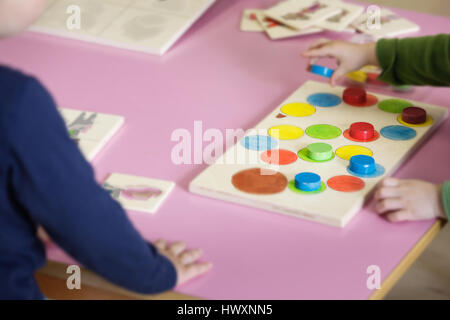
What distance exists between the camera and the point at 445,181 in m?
0.92

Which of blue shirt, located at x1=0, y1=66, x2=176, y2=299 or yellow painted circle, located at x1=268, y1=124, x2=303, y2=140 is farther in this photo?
yellow painted circle, located at x1=268, y1=124, x2=303, y2=140

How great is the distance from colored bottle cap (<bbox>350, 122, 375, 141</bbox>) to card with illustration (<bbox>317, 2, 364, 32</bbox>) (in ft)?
1.27

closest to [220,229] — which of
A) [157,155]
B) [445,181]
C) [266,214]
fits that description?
[266,214]

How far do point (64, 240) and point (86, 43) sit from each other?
2.27ft

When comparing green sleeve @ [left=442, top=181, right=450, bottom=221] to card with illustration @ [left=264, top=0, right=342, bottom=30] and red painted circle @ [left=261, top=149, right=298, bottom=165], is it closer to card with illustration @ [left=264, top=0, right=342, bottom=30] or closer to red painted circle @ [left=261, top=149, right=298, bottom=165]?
red painted circle @ [left=261, top=149, right=298, bottom=165]

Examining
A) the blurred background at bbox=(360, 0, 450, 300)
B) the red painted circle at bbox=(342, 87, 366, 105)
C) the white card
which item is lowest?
the blurred background at bbox=(360, 0, 450, 300)

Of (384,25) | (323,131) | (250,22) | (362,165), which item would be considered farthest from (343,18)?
(362,165)

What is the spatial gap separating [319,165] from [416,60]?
0.31 meters

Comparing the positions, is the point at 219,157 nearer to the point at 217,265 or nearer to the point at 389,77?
the point at 217,265

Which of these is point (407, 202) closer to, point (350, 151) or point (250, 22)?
point (350, 151)

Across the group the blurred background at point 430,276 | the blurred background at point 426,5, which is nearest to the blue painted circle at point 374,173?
the blurred background at point 430,276

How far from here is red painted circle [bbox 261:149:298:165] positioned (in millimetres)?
953

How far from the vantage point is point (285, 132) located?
1017mm

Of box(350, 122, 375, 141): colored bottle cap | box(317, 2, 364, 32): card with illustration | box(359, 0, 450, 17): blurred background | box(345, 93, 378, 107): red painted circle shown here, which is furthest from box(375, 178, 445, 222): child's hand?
box(359, 0, 450, 17): blurred background
